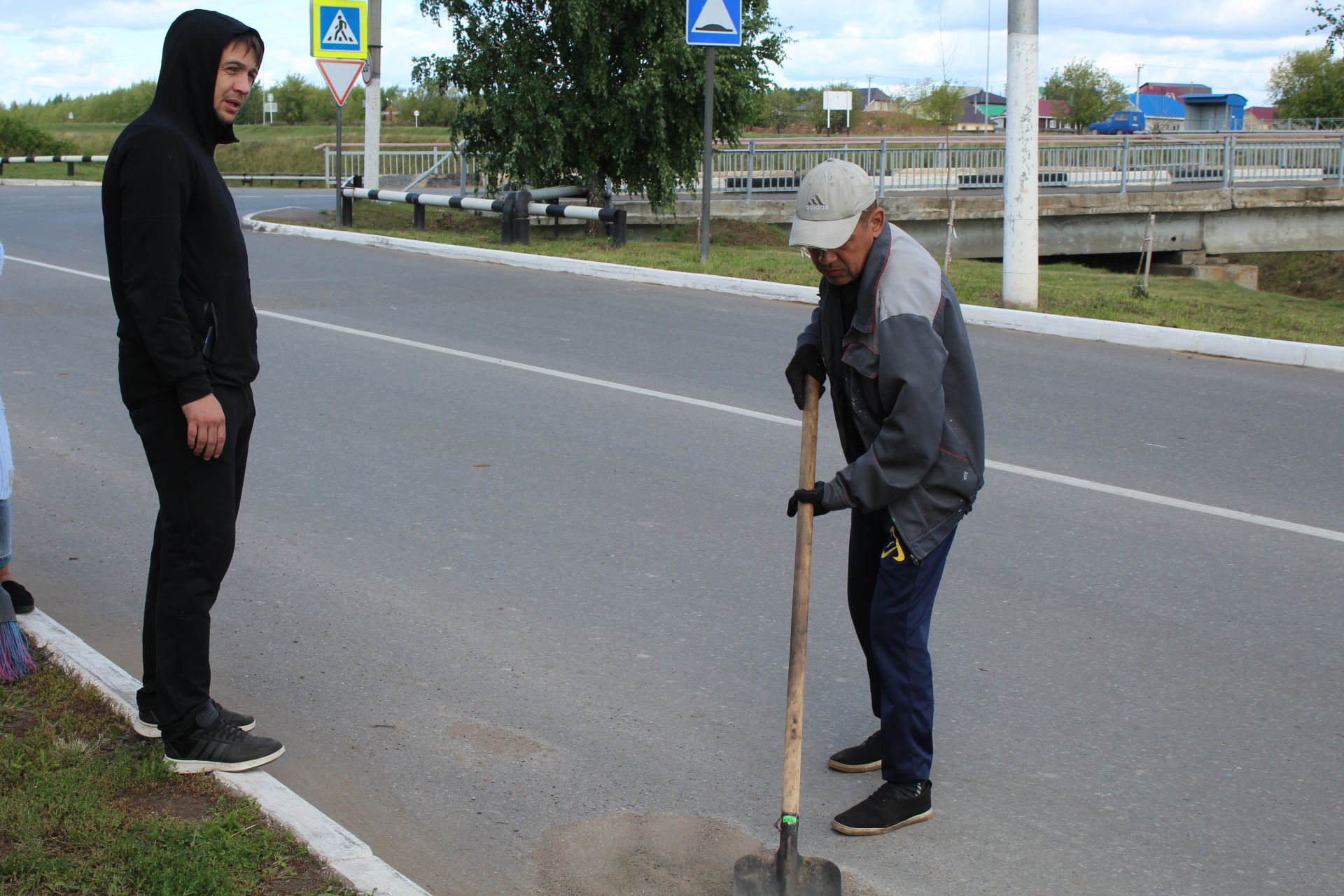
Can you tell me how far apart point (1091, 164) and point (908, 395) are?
24353 millimetres

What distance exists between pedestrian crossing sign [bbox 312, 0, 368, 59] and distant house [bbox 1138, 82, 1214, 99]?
Answer: 9621 cm

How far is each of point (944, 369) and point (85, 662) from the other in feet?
9.31

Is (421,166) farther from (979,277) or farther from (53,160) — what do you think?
(979,277)

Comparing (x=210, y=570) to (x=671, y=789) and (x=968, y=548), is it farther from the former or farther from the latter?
(x=968, y=548)

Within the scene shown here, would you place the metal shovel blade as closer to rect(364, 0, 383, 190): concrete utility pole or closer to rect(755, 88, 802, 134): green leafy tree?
rect(364, 0, 383, 190): concrete utility pole

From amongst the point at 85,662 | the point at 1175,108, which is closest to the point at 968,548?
the point at 85,662

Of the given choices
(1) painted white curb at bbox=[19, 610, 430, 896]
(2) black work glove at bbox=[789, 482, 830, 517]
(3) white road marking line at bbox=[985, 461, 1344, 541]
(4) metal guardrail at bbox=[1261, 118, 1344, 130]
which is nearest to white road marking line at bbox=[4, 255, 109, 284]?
(1) painted white curb at bbox=[19, 610, 430, 896]

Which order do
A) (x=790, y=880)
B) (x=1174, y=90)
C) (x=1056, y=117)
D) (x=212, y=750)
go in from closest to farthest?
1. (x=790, y=880)
2. (x=212, y=750)
3. (x=1056, y=117)
4. (x=1174, y=90)

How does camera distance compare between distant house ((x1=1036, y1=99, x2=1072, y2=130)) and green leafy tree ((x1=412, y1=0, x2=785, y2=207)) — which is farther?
distant house ((x1=1036, y1=99, x2=1072, y2=130))

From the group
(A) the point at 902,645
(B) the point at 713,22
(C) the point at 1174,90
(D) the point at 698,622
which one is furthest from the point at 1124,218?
(C) the point at 1174,90

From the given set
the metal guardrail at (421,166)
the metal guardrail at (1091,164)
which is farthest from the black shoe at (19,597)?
the metal guardrail at (1091,164)

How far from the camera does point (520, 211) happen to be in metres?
17.9

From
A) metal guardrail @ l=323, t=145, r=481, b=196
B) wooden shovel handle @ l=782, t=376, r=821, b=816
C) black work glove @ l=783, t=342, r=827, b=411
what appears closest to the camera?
wooden shovel handle @ l=782, t=376, r=821, b=816

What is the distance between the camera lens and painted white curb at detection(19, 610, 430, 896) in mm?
2936
